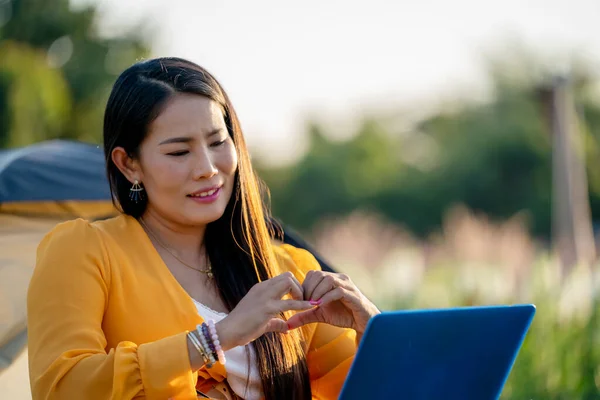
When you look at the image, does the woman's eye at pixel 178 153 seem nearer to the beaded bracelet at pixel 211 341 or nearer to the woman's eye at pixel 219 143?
the woman's eye at pixel 219 143

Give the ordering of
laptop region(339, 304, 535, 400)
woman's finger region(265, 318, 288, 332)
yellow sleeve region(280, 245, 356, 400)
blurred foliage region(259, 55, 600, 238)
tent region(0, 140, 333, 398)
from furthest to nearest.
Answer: blurred foliage region(259, 55, 600, 238) → tent region(0, 140, 333, 398) → yellow sleeve region(280, 245, 356, 400) → woman's finger region(265, 318, 288, 332) → laptop region(339, 304, 535, 400)

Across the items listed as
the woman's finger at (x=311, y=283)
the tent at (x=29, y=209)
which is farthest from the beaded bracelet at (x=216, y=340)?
the tent at (x=29, y=209)

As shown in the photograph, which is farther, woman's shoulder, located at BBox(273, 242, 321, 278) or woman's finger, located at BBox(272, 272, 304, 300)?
woman's shoulder, located at BBox(273, 242, 321, 278)

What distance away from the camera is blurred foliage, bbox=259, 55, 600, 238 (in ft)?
58.2

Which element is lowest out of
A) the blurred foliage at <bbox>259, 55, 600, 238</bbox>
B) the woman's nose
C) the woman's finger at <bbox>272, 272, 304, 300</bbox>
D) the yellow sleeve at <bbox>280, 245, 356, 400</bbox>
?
the blurred foliage at <bbox>259, 55, 600, 238</bbox>

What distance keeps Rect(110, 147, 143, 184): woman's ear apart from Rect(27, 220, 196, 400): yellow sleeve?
0.18m

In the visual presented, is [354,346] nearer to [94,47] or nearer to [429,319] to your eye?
[429,319]

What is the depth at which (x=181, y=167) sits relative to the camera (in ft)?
6.64

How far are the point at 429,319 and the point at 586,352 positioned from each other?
3.00 meters

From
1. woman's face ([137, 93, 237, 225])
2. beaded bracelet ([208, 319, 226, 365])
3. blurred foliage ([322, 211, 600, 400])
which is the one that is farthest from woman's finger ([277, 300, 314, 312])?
blurred foliage ([322, 211, 600, 400])

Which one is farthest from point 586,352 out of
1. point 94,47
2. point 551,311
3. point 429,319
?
point 94,47

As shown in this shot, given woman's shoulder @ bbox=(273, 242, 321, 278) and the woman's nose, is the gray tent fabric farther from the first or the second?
the woman's nose

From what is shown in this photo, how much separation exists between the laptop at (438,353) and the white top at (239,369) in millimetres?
476

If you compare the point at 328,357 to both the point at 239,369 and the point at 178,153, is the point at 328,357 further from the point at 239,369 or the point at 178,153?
the point at 178,153
